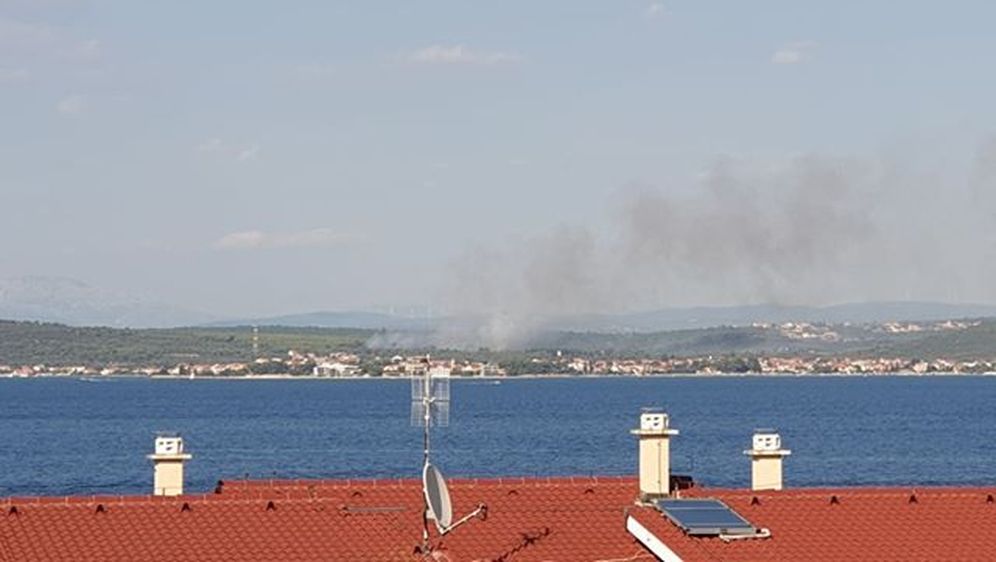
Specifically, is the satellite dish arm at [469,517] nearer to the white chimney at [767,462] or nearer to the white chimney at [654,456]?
the white chimney at [654,456]

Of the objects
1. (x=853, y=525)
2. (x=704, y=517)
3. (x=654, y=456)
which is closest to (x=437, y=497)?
(x=704, y=517)

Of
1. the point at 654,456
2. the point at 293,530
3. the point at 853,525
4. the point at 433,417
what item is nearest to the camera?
the point at 293,530

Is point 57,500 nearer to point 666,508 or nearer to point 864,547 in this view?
point 666,508

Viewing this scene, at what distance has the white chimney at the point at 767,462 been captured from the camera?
114ft

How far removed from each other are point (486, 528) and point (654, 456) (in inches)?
140

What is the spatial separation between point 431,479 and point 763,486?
911 centimetres

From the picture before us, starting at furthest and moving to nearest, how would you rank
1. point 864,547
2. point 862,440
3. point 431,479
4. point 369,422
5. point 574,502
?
point 369,422 → point 862,440 → point 574,502 → point 864,547 → point 431,479

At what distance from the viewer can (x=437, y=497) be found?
2758 centimetres

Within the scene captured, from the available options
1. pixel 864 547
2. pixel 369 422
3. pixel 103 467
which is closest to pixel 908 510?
pixel 864 547

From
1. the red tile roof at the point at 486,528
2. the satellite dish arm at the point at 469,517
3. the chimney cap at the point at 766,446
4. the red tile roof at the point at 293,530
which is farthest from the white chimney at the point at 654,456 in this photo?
the satellite dish arm at the point at 469,517

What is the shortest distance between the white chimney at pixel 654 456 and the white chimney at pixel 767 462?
86.2 inches

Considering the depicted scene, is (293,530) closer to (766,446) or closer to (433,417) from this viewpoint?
(433,417)

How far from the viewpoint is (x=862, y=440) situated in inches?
6019

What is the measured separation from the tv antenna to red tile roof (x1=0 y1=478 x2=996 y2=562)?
0.31 metres
